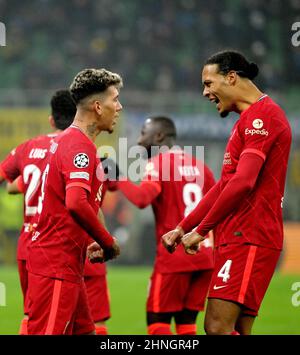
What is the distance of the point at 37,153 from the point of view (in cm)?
673

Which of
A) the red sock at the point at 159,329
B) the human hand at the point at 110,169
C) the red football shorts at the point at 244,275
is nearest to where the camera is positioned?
the red football shorts at the point at 244,275

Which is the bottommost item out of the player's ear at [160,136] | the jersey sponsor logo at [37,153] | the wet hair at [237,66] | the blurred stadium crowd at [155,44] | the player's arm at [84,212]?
the player's arm at [84,212]

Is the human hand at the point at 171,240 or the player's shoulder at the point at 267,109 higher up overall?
the player's shoulder at the point at 267,109

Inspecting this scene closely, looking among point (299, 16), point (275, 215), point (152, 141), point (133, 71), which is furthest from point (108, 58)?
point (275, 215)

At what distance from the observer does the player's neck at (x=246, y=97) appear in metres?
5.48

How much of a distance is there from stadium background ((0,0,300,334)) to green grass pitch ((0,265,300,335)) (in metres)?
0.78

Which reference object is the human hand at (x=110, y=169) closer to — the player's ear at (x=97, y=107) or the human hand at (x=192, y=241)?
the player's ear at (x=97, y=107)

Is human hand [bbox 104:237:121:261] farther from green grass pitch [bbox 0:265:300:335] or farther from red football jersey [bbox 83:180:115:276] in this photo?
green grass pitch [bbox 0:265:300:335]

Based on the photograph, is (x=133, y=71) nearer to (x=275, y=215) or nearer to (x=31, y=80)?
(x=31, y=80)

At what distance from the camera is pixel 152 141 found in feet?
25.8

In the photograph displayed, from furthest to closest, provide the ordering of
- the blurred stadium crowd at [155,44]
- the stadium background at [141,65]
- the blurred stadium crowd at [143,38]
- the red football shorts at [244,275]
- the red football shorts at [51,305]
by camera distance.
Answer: the blurred stadium crowd at [143,38] < the blurred stadium crowd at [155,44] < the stadium background at [141,65] < the red football shorts at [244,275] < the red football shorts at [51,305]

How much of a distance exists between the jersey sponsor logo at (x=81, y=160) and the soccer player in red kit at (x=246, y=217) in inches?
32.5

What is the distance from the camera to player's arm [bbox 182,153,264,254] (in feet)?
16.9

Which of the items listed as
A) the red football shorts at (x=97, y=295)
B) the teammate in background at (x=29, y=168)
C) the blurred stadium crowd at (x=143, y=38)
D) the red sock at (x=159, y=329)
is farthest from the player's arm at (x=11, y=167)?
the blurred stadium crowd at (x=143, y=38)
